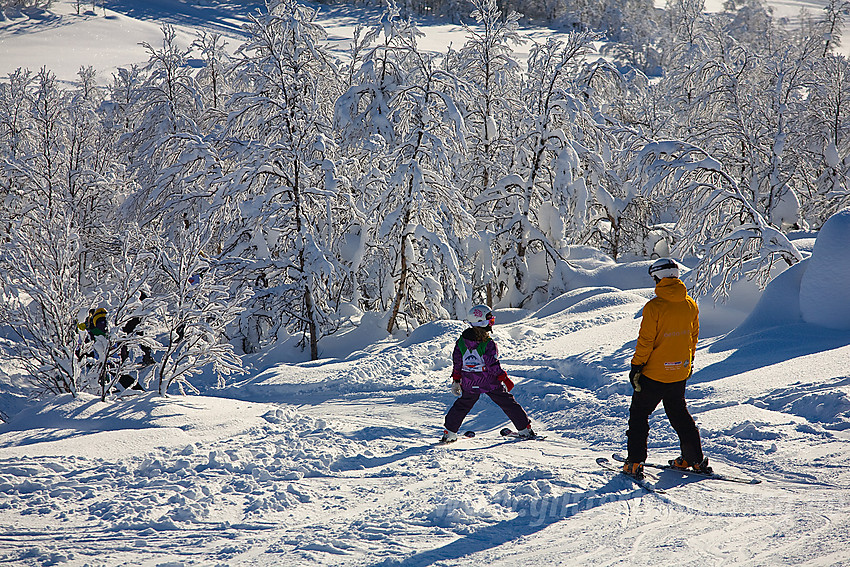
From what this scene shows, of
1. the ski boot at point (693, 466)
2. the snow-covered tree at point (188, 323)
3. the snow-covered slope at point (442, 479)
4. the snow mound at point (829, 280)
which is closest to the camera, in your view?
the snow-covered slope at point (442, 479)

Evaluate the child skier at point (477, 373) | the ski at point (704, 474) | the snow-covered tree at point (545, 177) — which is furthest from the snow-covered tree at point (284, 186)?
the ski at point (704, 474)

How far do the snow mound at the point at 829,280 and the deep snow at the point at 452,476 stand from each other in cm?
5

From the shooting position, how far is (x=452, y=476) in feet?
17.7

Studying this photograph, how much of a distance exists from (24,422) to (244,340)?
8.81 metres

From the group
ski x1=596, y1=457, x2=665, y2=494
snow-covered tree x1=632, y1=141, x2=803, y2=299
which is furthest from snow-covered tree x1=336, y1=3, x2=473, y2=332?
ski x1=596, y1=457, x2=665, y2=494

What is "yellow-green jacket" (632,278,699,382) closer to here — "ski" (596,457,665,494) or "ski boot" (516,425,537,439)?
"ski" (596,457,665,494)

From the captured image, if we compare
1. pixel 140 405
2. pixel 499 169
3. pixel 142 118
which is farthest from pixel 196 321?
pixel 142 118

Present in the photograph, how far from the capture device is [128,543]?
420 cm

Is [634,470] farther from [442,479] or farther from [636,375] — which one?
[442,479]

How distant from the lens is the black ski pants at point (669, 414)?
514 cm

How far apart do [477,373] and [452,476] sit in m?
1.28

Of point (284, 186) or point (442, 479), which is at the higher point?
point (284, 186)

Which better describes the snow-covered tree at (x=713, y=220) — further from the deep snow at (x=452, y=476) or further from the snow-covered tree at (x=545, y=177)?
the snow-covered tree at (x=545, y=177)

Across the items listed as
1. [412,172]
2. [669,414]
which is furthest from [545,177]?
[669,414]
